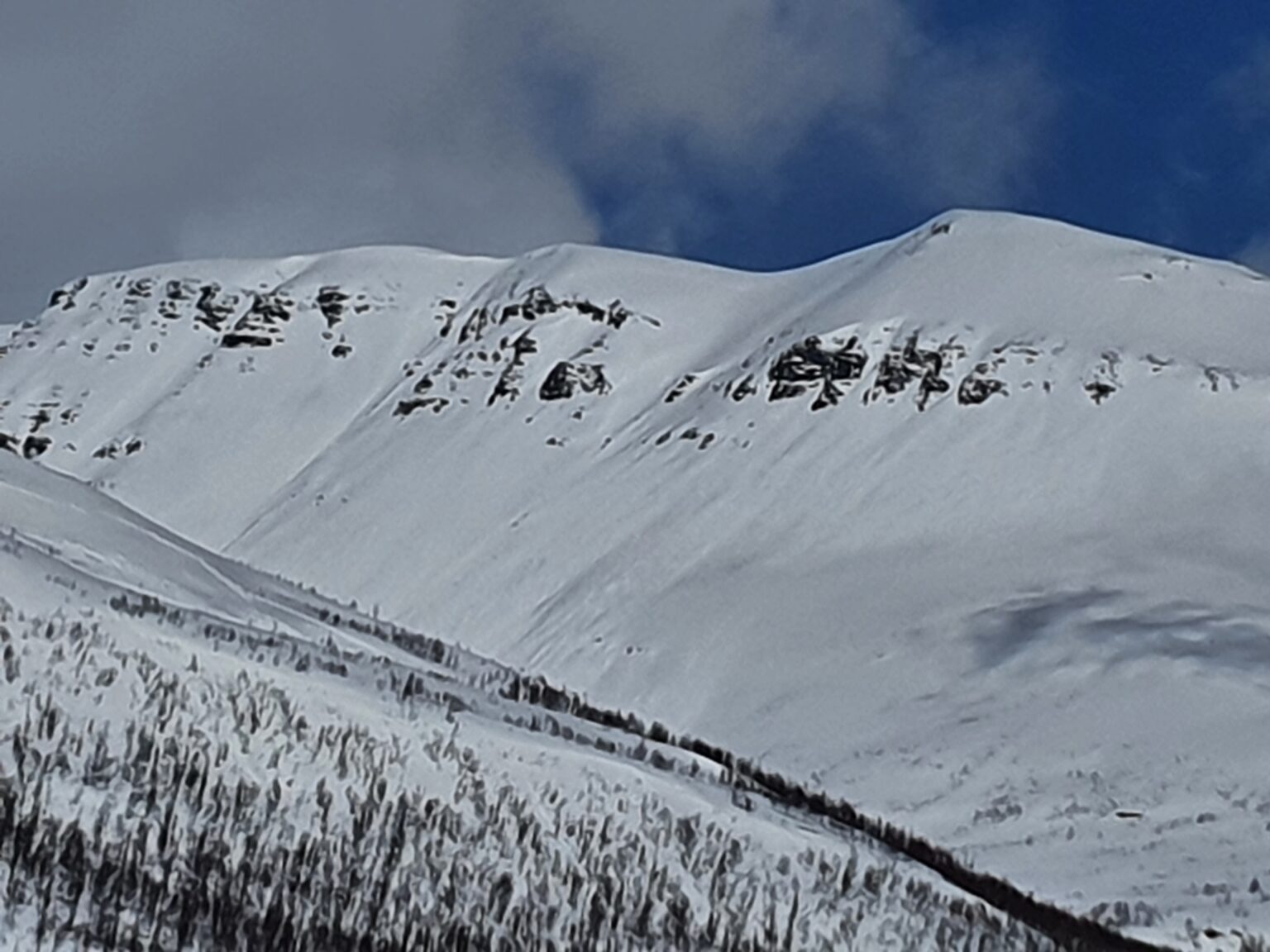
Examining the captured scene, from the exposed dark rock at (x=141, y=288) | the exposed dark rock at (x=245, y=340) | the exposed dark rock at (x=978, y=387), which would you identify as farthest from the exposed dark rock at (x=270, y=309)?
the exposed dark rock at (x=978, y=387)

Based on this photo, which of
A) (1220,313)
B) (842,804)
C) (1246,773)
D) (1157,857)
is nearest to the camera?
(842,804)

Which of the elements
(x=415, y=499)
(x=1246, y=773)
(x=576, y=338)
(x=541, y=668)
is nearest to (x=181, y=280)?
(x=576, y=338)

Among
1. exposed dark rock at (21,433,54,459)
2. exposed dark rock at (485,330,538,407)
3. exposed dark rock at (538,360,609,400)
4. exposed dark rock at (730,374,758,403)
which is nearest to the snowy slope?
exposed dark rock at (730,374,758,403)

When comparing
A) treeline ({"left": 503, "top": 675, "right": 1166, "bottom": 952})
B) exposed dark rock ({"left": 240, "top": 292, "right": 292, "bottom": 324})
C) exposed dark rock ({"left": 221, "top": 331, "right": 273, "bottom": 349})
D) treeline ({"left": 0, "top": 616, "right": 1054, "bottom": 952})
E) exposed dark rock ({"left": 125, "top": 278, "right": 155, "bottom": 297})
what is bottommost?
treeline ({"left": 0, "top": 616, "right": 1054, "bottom": 952})

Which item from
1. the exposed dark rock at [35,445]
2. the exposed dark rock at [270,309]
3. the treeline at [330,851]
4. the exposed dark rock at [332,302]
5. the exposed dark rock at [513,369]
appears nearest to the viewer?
the treeline at [330,851]

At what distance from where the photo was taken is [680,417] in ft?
266

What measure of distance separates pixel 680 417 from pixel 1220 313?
70.5 feet

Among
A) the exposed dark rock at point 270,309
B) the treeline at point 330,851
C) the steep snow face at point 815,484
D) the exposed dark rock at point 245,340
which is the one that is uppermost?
the exposed dark rock at point 270,309

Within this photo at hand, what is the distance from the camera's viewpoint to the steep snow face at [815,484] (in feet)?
108

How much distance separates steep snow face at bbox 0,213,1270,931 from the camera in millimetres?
33062

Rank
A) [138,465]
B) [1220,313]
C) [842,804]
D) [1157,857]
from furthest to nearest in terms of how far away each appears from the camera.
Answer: [138,465], [1220,313], [1157,857], [842,804]

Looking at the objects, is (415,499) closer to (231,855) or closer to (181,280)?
(181,280)

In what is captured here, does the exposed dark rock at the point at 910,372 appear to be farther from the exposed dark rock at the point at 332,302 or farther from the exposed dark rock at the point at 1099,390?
the exposed dark rock at the point at 332,302

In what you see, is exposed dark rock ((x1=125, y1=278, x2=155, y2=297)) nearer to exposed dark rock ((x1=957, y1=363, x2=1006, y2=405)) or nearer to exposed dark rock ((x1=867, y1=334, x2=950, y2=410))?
exposed dark rock ((x1=867, y1=334, x2=950, y2=410))
